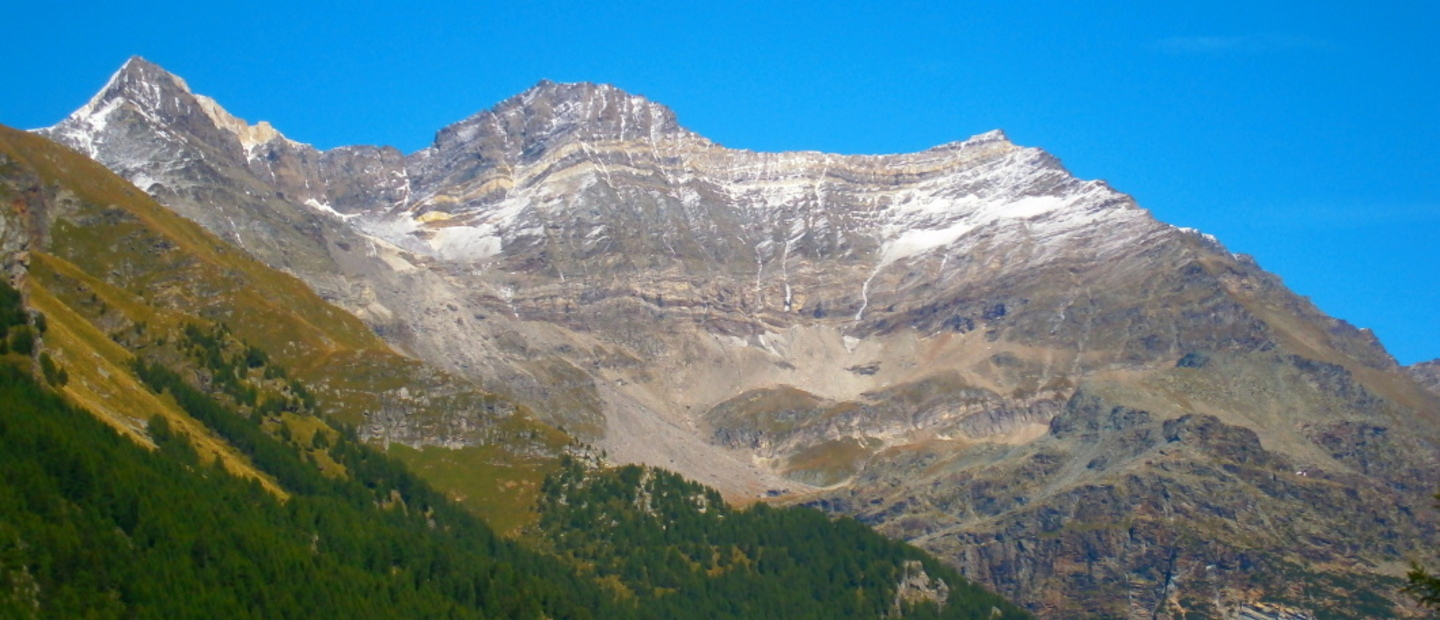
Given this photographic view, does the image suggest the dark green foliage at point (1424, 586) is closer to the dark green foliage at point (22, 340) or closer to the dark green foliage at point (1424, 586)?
the dark green foliage at point (1424, 586)

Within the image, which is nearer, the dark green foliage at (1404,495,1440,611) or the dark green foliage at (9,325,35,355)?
the dark green foliage at (1404,495,1440,611)

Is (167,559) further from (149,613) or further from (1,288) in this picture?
(1,288)

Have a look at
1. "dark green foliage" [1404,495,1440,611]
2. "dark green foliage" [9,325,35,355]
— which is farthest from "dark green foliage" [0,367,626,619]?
"dark green foliage" [1404,495,1440,611]

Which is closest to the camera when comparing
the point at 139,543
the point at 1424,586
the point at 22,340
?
the point at 1424,586

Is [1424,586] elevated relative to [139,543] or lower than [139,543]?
elevated

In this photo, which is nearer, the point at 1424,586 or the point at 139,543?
the point at 1424,586

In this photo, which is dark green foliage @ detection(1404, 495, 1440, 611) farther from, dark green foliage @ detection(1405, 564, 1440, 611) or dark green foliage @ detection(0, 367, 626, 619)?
dark green foliage @ detection(0, 367, 626, 619)

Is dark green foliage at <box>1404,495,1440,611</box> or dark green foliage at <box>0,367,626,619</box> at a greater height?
dark green foliage at <box>1404,495,1440,611</box>

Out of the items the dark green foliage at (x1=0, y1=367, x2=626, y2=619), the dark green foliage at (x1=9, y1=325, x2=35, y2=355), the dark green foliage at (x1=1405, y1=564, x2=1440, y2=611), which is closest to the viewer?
the dark green foliage at (x1=1405, y1=564, x2=1440, y2=611)

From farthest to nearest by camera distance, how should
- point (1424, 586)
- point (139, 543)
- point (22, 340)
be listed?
point (22, 340)
point (139, 543)
point (1424, 586)

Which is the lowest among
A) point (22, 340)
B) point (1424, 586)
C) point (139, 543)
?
point (139, 543)

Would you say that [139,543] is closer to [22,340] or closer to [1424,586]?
[22,340]

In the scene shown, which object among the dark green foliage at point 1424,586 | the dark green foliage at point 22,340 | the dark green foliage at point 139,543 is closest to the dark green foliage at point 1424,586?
the dark green foliage at point 1424,586

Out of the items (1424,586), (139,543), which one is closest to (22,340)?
(139,543)
